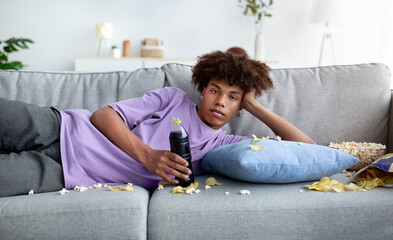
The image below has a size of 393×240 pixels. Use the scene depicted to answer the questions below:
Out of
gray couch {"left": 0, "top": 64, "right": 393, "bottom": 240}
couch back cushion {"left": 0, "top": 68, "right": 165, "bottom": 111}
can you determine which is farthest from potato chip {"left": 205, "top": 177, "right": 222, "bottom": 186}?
couch back cushion {"left": 0, "top": 68, "right": 165, "bottom": 111}

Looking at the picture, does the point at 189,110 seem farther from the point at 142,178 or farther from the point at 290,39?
the point at 290,39

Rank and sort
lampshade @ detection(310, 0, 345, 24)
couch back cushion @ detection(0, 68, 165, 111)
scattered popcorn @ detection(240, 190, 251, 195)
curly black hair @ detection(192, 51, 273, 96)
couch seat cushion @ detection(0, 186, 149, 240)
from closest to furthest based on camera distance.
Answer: couch seat cushion @ detection(0, 186, 149, 240)
scattered popcorn @ detection(240, 190, 251, 195)
curly black hair @ detection(192, 51, 273, 96)
couch back cushion @ detection(0, 68, 165, 111)
lampshade @ detection(310, 0, 345, 24)

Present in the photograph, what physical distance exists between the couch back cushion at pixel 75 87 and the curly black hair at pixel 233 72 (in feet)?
0.81

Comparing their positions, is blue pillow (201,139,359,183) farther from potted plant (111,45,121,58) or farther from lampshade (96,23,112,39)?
lampshade (96,23,112,39)

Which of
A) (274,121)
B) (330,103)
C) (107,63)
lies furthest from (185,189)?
(107,63)

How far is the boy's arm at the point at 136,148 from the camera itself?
57.9 inches

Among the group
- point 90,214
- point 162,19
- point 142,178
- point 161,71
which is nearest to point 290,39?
point 162,19

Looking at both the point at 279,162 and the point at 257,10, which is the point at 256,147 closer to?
the point at 279,162

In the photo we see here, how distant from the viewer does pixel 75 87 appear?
2.04 metres

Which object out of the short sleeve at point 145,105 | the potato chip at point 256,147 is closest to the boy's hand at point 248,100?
the short sleeve at point 145,105

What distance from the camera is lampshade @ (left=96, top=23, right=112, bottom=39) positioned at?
15.1 ft

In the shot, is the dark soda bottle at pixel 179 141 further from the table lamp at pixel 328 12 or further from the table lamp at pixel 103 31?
the table lamp at pixel 103 31

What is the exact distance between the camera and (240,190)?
1.46 metres

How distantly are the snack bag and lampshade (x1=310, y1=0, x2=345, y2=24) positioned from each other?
289 centimetres
